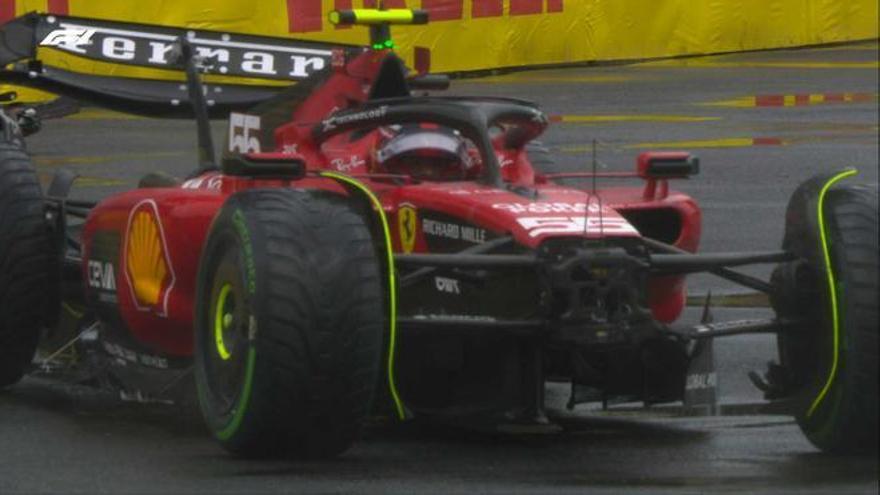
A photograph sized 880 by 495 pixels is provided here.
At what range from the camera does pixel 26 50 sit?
10375mm

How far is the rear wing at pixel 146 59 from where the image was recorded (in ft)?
34.0

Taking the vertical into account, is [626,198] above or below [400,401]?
above

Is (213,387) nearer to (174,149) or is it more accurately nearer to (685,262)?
(685,262)

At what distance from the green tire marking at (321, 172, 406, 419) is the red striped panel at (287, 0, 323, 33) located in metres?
14.1

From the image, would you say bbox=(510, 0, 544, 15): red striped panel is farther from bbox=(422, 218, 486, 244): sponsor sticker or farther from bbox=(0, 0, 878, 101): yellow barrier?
bbox=(422, 218, 486, 244): sponsor sticker

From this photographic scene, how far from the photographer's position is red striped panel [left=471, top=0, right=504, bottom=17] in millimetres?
22953

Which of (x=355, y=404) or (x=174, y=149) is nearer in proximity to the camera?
(x=355, y=404)

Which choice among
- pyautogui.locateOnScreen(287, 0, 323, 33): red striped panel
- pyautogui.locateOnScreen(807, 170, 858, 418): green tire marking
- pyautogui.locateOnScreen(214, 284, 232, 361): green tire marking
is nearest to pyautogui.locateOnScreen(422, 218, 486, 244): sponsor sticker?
pyautogui.locateOnScreen(214, 284, 232, 361): green tire marking

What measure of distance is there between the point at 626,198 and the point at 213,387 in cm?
174

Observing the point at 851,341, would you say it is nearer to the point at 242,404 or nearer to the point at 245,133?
the point at 242,404

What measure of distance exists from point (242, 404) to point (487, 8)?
629 inches

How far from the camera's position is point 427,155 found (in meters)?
8.59

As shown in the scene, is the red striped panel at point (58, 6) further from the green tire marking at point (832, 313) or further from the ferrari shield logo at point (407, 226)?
the green tire marking at point (832, 313)

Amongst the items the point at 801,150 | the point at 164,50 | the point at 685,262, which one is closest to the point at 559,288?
the point at 685,262
